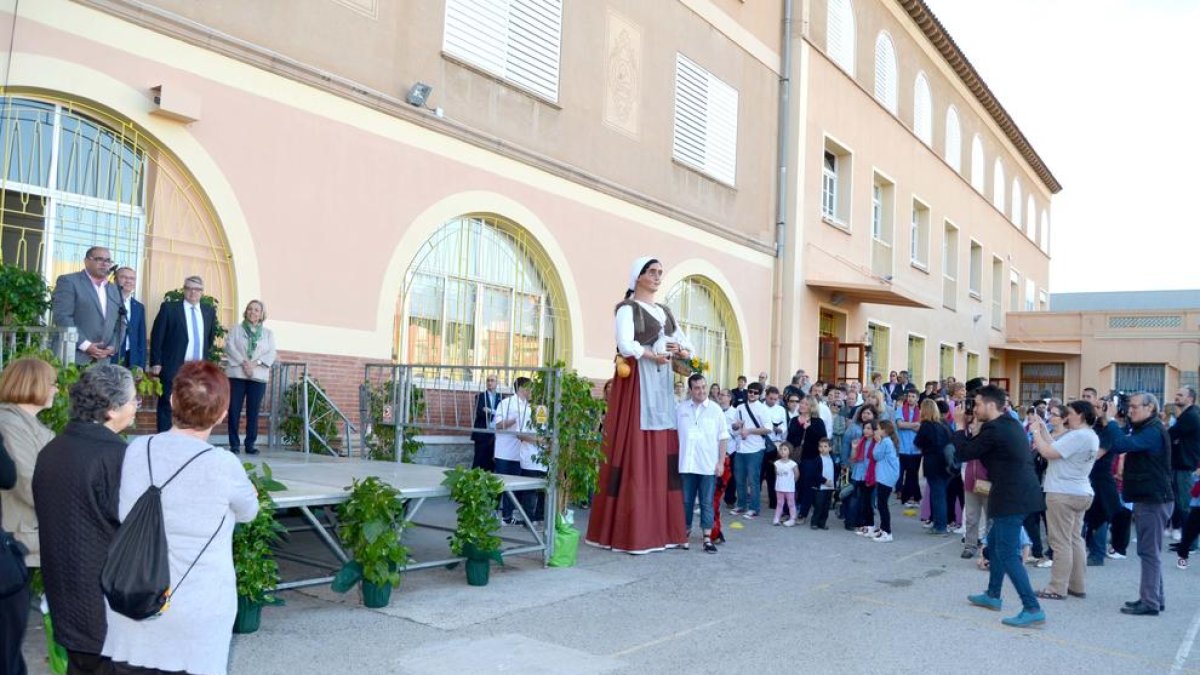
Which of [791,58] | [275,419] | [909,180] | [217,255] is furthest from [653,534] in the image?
[909,180]

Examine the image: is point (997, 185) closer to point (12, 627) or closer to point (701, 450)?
point (701, 450)

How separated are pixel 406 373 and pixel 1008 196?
30034 mm

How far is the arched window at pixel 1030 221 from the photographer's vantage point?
123 ft

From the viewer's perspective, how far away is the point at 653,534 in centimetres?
924

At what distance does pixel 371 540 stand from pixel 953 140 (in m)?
26.0

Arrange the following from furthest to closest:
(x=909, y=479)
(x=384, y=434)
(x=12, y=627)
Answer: (x=909, y=479) < (x=384, y=434) < (x=12, y=627)

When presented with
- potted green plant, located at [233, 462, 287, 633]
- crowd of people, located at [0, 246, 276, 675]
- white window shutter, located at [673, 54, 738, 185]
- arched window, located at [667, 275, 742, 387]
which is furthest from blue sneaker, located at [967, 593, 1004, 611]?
white window shutter, located at [673, 54, 738, 185]

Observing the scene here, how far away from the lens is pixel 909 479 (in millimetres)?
14242

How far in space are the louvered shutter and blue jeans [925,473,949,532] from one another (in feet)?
44.7

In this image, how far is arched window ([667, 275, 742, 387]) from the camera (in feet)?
56.3

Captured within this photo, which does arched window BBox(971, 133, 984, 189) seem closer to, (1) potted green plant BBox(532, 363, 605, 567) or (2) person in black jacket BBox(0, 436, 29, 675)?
(1) potted green plant BBox(532, 363, 605, 567)

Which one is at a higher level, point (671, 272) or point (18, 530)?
point (671, 272)

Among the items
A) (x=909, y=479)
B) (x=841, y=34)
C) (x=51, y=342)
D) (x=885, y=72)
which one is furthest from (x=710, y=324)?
(x=51, y=342)

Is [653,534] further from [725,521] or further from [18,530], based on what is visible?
[18,530]
